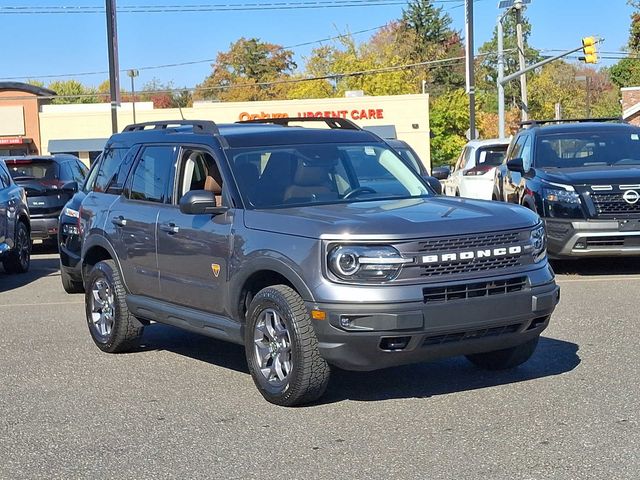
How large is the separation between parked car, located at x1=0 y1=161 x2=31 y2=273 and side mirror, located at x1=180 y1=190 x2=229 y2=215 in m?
7.48

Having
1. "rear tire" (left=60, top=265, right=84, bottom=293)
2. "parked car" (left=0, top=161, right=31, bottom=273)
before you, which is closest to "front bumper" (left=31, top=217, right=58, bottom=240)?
"parked car" (left=0, top=161, right=31, bottom=273)

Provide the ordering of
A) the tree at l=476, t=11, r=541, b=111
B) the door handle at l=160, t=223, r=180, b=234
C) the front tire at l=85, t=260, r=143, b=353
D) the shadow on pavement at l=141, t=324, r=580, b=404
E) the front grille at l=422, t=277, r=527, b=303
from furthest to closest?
the tree at l=476, t=11, r=541, b=111 → the front tire at l=85, t=260, r=143, b=353 → the door handle at l=160, t=223, r=180, b=234 → the shadow on pavement at l=141, t=324, r=580, b=404 → the front grille at l=422, t=277, r=527, b=303

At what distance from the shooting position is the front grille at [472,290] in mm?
5840

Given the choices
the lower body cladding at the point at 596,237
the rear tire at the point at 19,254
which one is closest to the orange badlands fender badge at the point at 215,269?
the lower body cladding at the point at 596,237

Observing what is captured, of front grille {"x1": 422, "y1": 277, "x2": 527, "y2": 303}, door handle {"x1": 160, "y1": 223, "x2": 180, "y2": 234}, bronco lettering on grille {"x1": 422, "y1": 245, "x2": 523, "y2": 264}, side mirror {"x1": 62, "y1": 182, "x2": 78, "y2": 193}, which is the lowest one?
front grille {"x1": 422, "y1": 277, "x2": 527, "y2": 303}

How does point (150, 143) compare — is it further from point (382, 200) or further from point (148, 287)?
point (382, 200)

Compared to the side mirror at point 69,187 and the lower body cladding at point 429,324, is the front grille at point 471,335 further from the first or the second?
the side mirror at point 69,187

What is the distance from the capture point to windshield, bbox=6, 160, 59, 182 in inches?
685

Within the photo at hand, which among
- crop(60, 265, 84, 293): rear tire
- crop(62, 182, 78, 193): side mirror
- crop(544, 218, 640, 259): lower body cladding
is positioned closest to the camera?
crop(544, 218, 640, 259): lower body cladding

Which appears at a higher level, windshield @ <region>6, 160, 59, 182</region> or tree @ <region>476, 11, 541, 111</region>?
tree @ <region>476, 11, 541, 111</region>

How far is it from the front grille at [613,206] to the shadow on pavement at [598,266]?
1.11 m

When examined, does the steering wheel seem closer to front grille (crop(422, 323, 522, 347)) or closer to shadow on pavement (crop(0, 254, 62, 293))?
front grille (crop(422, 323, 522, 347))

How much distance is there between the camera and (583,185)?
454 inches

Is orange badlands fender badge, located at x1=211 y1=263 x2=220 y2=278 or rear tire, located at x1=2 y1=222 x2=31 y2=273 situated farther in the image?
rear tire, located at x1=2 y1=222 x2=31 y2=273
